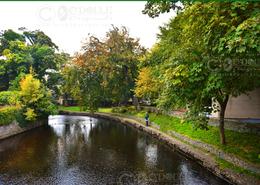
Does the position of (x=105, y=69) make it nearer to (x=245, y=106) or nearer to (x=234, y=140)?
(x=245, y=106)

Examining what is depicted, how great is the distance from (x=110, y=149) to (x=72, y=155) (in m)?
3.58

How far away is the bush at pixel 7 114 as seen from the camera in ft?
90.2

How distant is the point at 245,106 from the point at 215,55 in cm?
1528

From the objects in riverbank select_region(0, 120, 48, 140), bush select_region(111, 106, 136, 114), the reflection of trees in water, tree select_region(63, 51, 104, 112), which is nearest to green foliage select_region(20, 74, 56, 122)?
riverbank select_region(0, 120, 48, 140)

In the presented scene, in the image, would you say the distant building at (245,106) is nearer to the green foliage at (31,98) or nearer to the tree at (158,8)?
the tree at (158,8)

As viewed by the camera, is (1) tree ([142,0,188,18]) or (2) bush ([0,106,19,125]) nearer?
(1) tree ([142,0,188,18])

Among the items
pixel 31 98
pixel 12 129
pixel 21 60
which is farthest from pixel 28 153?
pixel 21 60

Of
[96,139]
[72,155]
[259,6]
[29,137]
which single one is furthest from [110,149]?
[259,6]

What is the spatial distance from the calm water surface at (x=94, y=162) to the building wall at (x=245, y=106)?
823 centimetres

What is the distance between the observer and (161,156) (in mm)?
20406

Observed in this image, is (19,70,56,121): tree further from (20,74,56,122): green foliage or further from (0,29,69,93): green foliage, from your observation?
(0,29,69,93): green foliage

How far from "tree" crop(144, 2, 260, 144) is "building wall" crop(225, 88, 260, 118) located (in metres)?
9.06

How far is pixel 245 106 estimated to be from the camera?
25609mm

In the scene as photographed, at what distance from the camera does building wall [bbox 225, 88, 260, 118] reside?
25.3 meters
